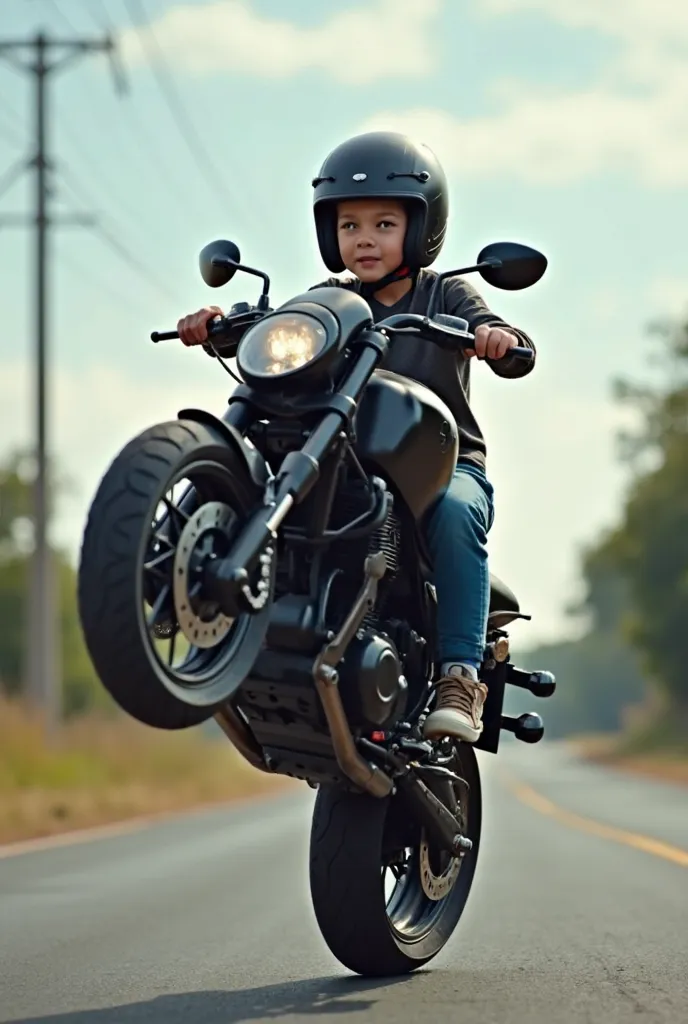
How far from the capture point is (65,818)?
20.1 metres

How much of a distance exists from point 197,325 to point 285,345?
2.43ft

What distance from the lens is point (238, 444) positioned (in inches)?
200

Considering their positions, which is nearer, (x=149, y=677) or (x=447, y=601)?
(x=149, y=677)

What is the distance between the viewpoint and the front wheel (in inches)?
241

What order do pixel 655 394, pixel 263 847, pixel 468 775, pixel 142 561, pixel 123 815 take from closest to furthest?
pixel 142 561
pixel 468 775
pixel 263 847
pixel 123 815
pixel 655 394

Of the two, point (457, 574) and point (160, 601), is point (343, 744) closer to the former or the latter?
point (457, 574)

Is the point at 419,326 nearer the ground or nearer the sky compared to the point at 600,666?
nearer the sky

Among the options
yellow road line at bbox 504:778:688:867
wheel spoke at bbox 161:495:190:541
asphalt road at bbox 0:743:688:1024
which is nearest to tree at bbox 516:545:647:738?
yellow road line at bbox 504:778:688:867

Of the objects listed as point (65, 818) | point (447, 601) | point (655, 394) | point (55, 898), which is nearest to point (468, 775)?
point (447, 601)

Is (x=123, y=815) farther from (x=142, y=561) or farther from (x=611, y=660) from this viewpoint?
(x=611, y=660)

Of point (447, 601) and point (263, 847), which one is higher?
→ point (447, 601)

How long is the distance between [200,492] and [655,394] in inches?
2867

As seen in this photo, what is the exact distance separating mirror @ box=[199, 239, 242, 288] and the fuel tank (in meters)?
0.70

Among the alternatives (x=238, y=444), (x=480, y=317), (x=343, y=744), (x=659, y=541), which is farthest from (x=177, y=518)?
(x=659, y=541)
